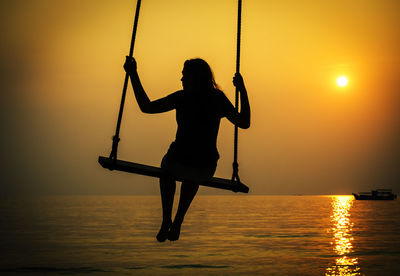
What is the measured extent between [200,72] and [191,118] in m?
0.48

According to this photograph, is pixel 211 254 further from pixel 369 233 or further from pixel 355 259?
pixel 369 233

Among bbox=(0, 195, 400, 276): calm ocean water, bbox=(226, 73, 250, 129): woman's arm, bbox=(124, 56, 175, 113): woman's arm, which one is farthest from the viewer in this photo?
bbox=(0, 195, 400, 276): calm ocean water

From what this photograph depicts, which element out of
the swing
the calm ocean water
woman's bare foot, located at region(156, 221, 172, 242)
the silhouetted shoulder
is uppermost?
the silhouetted shoulder

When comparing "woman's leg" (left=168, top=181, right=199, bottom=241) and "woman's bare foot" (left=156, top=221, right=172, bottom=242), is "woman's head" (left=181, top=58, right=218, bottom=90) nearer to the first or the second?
"woman's leg" (left=168, top=181, right=199, bottom=241)

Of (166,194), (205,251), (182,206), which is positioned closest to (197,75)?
(166,194)

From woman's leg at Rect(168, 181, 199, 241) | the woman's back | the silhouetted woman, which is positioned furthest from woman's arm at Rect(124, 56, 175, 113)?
woman's leg at Rect(168, 181, 199, 241)

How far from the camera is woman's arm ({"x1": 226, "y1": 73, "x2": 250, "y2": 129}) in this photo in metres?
6.48

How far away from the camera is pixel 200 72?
624 centimetres

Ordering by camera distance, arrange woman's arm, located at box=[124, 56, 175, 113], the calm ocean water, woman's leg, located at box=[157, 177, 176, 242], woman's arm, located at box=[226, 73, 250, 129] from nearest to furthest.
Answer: woman's arm, located at box=[124, 56, 175, 113]
woman's leg, located at box=[157, 177, 176, 242]
woman's arm, located at box=[226, 73, 250, 129]
the calm ocean water

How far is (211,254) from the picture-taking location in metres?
52.8

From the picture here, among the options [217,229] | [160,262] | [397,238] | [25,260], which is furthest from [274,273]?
[217,229]

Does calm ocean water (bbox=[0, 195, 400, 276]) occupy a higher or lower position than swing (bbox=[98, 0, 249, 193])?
lower

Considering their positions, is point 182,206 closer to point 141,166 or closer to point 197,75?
point 141,166

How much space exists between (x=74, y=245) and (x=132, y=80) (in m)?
57.1
